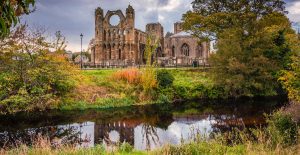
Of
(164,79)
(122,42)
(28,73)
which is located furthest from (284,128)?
(122,42)

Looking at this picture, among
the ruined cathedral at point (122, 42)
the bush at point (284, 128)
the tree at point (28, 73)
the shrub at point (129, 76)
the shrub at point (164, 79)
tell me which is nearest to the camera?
the bush at point (284, 128)

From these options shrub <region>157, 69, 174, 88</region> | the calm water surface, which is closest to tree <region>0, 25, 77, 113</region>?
the calm water surface

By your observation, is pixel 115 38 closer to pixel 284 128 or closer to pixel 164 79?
pixel 164 79

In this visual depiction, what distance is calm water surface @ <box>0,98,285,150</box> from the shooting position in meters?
20.3

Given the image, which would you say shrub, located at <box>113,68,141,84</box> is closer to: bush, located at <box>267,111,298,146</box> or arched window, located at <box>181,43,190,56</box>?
bush, located at <box>267,111,298,146</box>

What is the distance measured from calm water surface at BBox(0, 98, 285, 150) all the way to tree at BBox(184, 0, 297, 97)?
4.38 metres

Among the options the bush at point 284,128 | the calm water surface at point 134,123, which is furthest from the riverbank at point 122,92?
the bush at point 284,128

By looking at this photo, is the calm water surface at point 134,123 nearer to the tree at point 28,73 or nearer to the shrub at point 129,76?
the tree at point 28,73

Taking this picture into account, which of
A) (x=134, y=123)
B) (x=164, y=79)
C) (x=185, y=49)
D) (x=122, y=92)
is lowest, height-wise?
(x=134, y=123)

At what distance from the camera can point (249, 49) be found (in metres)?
39.3

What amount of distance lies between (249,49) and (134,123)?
63.1ft

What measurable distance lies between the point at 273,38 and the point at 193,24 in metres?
11.3

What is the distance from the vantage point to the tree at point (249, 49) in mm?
38062

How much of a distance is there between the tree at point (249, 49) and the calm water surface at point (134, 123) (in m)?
4.38
